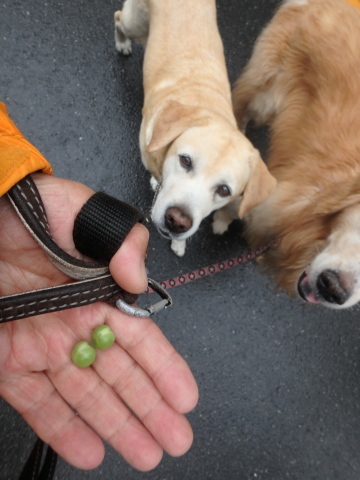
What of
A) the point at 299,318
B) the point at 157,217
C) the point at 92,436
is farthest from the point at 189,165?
the point at 299,318

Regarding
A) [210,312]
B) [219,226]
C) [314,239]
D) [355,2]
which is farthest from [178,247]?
[355,2]

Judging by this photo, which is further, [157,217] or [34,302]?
[157,217]

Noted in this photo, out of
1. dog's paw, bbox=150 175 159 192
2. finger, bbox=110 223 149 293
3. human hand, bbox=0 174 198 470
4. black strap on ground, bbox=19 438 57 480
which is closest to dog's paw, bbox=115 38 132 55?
dog's paw, bbox=150 175 159 192

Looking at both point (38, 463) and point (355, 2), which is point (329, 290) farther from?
point (355, 2)

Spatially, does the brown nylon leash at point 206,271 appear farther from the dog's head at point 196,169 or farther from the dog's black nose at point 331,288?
the dog's black nose at point 331,288

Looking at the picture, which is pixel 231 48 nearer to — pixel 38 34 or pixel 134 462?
pixel 38 34

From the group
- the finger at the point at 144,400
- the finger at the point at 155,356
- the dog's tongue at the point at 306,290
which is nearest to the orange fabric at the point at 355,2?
the dog's tongue at the point at 306,290

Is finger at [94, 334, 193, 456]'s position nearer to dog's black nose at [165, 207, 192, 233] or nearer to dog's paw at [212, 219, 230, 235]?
dog's black nose at [165, 207, 192, 233]
